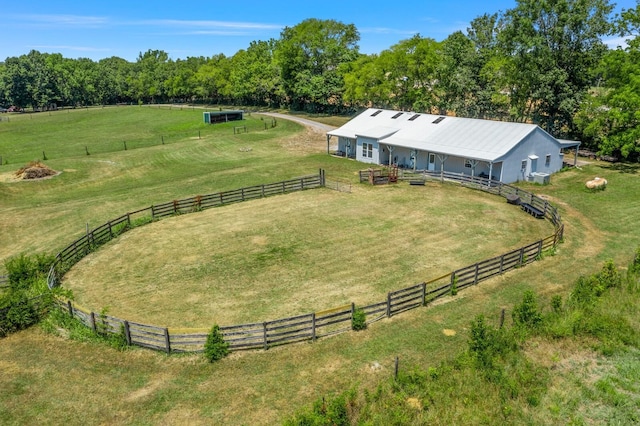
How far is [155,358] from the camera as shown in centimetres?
1554

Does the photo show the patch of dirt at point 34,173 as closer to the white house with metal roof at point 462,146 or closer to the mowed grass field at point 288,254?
the mowed grass field at point 288,254

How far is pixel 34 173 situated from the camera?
142ft

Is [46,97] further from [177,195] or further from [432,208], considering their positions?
[432,208]

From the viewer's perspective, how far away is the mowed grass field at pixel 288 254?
1933 centimetres

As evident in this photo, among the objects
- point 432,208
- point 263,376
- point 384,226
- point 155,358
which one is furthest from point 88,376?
point 432,208

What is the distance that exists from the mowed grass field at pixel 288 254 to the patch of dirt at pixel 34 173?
21487 mm

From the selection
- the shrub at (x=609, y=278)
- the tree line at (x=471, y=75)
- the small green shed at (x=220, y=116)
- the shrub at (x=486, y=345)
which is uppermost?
the tree line at (x=471, y=75)

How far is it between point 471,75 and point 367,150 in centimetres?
2308

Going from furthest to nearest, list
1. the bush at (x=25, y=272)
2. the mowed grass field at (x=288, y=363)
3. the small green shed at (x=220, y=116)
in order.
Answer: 1. the small green shed at (x=220, y=116)
2. the bush at (x=25, y=272)
3. the mowed grass field at (x=288, y=363)

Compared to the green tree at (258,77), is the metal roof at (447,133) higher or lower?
lower

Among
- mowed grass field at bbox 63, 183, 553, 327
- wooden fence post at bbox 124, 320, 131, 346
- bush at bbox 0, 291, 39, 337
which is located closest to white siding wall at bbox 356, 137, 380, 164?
mowed grass field at bbox 63, 183, 553, 327

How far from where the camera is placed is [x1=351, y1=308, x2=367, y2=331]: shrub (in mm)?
16734

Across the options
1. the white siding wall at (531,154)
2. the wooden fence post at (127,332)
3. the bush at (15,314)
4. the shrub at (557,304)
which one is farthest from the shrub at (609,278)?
the bush at (15,314)

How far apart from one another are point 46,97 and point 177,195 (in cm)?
10448
